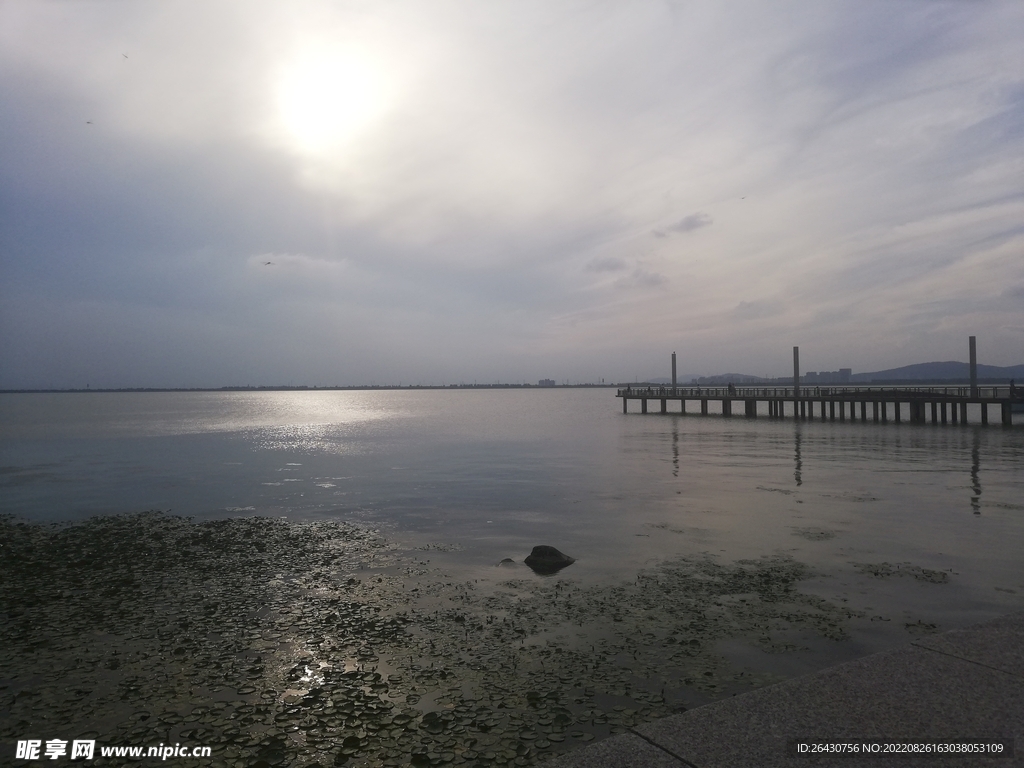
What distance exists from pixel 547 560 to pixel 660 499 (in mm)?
9645

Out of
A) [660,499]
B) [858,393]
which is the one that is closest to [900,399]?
[858,393]

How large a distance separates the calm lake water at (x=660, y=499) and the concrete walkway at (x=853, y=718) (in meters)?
3.00

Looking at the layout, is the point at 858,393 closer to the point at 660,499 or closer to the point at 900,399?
the point at 900,399

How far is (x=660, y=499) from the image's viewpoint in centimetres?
2266

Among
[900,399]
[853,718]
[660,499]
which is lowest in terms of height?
[660,499]

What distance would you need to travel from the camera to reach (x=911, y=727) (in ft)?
15.6

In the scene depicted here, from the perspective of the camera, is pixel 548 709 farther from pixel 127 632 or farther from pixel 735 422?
pixel 735 422

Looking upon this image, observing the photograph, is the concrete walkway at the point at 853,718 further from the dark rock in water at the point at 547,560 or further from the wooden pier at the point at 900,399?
the wooden pier at the point at 900,399

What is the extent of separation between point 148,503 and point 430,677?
66.1 feet

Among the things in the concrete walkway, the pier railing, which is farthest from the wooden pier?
the concrete walkway

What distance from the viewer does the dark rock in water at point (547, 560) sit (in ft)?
45.7

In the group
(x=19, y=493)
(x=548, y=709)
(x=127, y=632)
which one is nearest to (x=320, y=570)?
(x=127, y=632)

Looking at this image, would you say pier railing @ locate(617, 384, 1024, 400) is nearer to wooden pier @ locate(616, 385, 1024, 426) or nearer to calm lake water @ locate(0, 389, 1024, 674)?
wooden pier @ locate(616, 385, 1024, 426)

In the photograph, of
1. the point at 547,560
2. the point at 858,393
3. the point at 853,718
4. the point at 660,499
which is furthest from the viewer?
the point at 858,393
